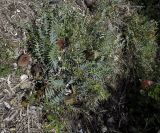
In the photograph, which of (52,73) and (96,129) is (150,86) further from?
(52,73)

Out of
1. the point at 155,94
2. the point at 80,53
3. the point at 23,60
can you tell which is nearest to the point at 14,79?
the point at 23,60

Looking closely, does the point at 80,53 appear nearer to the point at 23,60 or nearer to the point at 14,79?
the point at 23,60

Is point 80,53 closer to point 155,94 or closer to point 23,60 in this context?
point 23,60

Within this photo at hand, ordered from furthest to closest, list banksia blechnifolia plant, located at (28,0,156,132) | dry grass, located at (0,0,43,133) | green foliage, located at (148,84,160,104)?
green foliage, located at (148,84,160,104)
banksia blechnifolia plant, located at (28,0,156,132)
dry grass, located at (0,0,43,133)

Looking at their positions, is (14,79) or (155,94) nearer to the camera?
(14,79)

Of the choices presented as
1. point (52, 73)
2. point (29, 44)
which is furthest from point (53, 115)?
point (29, 44)

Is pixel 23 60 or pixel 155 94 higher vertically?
pixel 23 60

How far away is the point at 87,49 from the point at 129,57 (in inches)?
23.0

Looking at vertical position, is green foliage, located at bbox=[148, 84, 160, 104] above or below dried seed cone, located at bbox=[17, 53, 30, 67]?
below

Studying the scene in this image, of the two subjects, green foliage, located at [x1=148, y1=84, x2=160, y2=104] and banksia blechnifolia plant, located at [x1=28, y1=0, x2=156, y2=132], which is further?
green foliage, located at [x1=148, y1=84, x2=160, y2=104]

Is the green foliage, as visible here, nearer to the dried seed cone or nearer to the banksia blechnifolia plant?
the banksia blechnifolia plant

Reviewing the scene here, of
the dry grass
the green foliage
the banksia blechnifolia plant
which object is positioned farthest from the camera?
the green foliage

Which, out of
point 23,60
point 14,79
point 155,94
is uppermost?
point 23,60

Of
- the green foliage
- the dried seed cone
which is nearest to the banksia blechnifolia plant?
the dried seed cone
